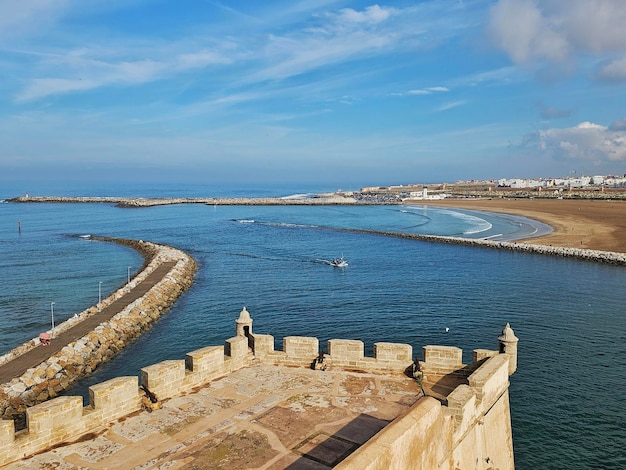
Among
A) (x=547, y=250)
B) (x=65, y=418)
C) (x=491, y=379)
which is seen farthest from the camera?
(x=547, y=250)

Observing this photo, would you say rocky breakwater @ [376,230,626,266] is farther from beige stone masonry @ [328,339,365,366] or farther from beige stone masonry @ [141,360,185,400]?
beige stone masonry @ [141,360,185,400]

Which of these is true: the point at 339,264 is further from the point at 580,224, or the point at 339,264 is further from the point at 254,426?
the point at 580,224

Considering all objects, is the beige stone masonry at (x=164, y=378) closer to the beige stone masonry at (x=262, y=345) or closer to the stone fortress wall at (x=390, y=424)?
the stone fortress wall at (x=390, y=424)

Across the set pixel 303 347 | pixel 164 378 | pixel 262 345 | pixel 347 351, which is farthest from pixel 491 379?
pixel 164 378

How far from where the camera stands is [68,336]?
79.0ft

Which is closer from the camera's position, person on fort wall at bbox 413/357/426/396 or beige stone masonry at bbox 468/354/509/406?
beige stone masonry at bbox 468/354/509/406

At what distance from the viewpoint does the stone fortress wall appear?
20.7 ft

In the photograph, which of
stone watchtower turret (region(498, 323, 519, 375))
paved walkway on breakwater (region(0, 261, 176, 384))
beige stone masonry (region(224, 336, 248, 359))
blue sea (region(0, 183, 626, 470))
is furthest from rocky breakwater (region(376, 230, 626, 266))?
beige stone masonry (region(224, 336, 248, 359))

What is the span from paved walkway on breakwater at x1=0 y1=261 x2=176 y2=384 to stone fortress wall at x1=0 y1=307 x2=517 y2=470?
12746 millimetres

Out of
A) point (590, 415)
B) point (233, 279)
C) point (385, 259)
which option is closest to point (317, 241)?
point (385, 259)

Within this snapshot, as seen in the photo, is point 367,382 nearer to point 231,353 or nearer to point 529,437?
point 231,353

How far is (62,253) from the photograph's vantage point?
52562 mm

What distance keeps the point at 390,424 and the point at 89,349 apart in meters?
20.9

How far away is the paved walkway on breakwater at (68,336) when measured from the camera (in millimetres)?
19969
